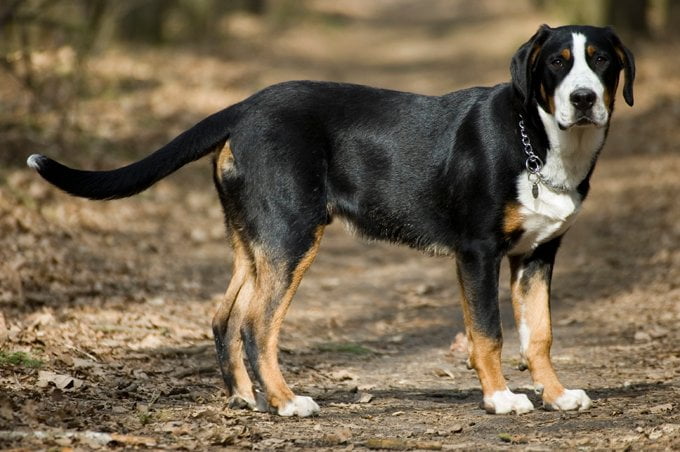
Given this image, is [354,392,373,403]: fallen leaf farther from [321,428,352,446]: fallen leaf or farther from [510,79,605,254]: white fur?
[510,79,605,254]: white fur

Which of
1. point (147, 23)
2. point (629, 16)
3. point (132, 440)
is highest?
point (147, 23)

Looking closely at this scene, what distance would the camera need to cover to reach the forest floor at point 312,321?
4598 mm

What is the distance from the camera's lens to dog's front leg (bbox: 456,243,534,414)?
5059mm

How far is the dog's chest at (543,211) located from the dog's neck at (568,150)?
0.08m

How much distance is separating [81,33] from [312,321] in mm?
6342

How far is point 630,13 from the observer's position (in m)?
18.8

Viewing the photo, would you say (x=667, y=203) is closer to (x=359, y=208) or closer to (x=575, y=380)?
(x=575, y=380)

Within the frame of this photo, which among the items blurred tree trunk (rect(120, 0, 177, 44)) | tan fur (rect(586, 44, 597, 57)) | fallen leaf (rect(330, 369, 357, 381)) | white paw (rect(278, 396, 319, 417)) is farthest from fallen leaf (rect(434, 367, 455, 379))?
blurred tree trunk (rect(120, 0, 177, 44))

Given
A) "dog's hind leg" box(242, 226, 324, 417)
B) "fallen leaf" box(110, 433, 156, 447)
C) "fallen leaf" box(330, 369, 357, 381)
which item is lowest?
"fallen leaf" box(330, 369, 357, 381)

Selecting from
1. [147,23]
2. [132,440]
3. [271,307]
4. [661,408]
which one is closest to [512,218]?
[661,408]

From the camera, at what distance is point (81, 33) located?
39.3 ft

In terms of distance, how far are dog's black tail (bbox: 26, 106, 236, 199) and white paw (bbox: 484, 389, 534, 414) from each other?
82.6 inches

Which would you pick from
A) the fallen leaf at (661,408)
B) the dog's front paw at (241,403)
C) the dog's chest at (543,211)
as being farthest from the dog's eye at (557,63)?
the dog's front paw at (241,403)

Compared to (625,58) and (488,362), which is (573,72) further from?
(488,362)
